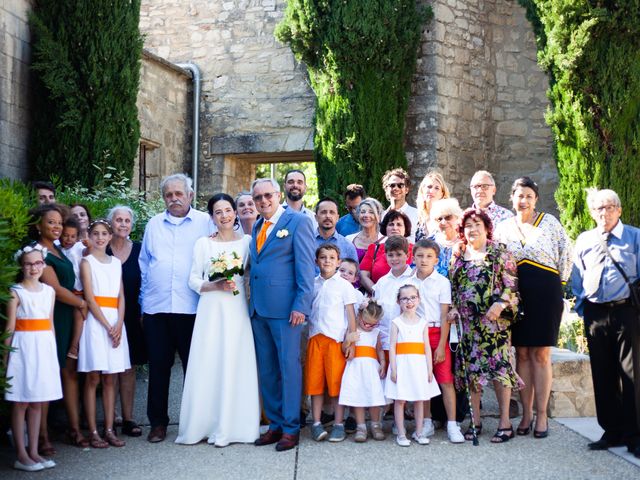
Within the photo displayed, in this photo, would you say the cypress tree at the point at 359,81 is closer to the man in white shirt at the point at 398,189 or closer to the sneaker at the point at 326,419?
the man in white shirt at the point at 398,189

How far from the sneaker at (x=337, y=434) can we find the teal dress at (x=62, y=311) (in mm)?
1878

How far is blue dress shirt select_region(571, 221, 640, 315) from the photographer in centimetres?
498

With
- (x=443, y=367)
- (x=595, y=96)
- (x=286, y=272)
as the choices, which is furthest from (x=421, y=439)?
(x=595, y=96)

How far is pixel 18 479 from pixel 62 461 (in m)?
0.39

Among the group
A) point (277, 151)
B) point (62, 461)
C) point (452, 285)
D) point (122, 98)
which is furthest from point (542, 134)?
point (62, 461)

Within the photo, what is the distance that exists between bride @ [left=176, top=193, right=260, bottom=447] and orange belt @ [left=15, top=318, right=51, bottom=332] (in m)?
1.03

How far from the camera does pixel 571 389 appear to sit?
19.8ft

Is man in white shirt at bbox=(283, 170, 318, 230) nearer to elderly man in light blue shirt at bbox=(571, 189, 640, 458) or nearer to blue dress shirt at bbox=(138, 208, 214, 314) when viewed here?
blue dress shirt at bbox=(138, 208, 214, 314)

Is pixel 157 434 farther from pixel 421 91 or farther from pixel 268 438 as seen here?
pixel 421 91

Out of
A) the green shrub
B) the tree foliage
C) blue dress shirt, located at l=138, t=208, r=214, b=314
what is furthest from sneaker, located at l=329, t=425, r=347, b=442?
the tree foliage

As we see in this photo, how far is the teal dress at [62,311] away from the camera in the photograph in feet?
16.7

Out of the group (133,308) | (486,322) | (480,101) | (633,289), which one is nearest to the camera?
(633,289)

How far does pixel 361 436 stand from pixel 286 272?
4.04 ft

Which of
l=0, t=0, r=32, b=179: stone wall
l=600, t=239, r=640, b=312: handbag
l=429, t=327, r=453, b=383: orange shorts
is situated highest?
l=0, t=0, r=32, b=179: stone wall
